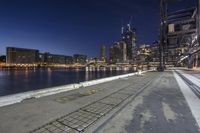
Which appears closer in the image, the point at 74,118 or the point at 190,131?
the point at 190,131

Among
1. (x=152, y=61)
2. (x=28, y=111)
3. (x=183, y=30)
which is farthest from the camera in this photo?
(x=152, y=61)

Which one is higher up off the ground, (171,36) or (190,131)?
(171,36)

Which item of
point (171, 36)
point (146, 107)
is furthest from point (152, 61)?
point (146, 107)

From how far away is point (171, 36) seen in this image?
54.8m

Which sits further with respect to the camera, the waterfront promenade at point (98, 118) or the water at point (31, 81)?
the water at point (31, 81)

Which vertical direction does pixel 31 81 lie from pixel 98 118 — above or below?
below

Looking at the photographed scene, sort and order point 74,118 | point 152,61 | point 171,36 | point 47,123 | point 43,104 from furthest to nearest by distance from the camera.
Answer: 1. point 152,61
2. point 171,36
3. point 43,104
4. point 74,118
5. point 47,123

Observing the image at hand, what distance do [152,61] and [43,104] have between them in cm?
16973

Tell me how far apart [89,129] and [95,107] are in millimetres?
1872

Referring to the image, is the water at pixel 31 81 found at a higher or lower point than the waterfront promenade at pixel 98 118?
lower

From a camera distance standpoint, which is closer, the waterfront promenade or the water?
the waterfront promenade

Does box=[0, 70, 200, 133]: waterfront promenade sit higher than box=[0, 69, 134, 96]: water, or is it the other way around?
box=[0, 70, 200, 133]: waterfront promenade

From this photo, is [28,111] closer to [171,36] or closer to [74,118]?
[74,118]

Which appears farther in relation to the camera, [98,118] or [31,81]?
Result: [31,81]
